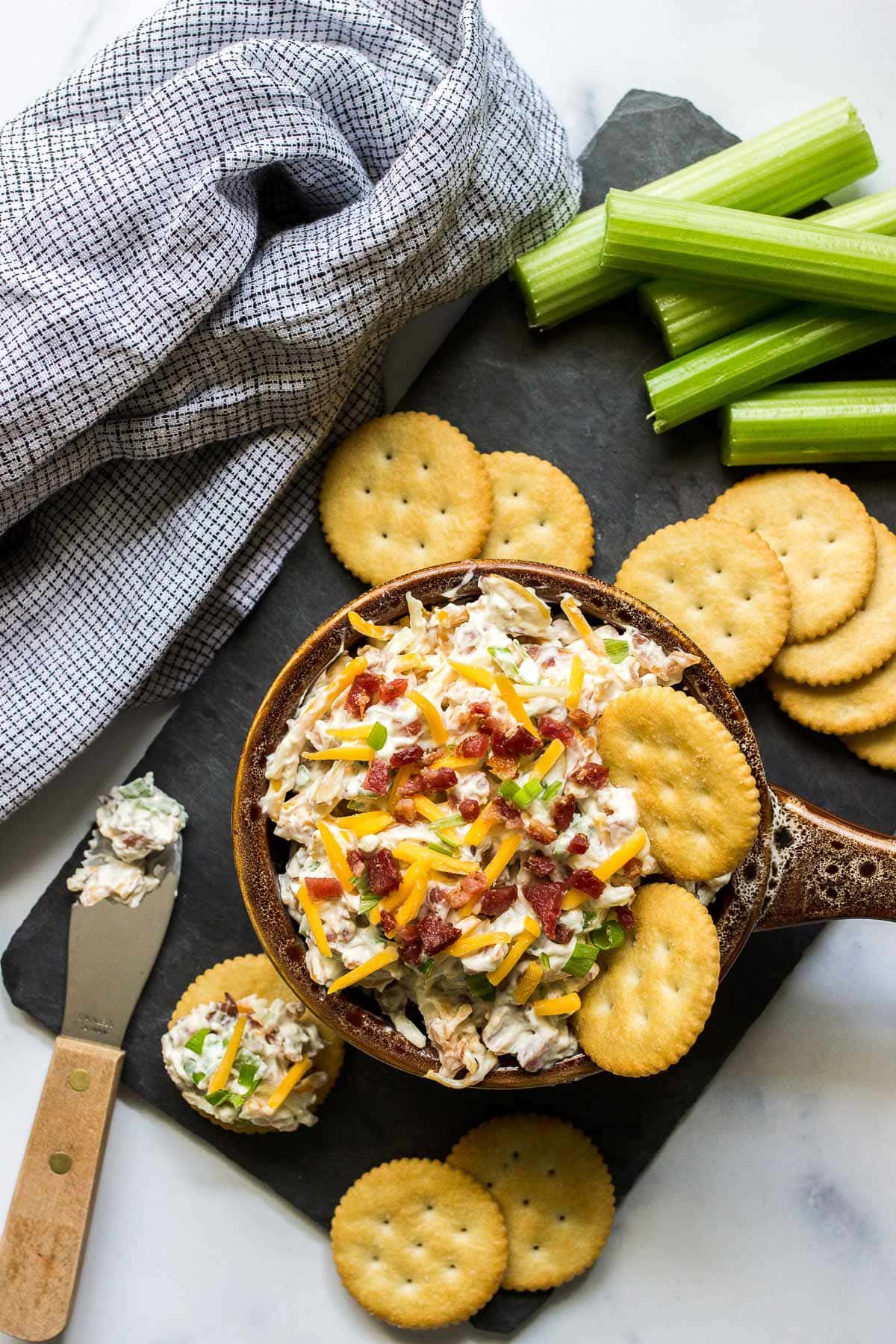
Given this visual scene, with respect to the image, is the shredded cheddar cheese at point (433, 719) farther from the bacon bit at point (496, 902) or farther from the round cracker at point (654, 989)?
the round cracker at point (654, 989)

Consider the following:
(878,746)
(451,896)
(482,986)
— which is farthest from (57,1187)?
(878,746)

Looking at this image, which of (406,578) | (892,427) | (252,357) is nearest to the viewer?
(406,578)

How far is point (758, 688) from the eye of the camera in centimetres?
294

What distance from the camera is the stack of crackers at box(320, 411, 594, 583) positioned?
288 cm

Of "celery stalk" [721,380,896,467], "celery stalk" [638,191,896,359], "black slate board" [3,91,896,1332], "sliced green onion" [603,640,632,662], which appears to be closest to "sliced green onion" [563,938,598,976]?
"sliced green onion" [603,640,632,662]

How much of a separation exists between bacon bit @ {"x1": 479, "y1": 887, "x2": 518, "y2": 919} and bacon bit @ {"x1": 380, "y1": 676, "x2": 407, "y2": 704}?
1.34 feet

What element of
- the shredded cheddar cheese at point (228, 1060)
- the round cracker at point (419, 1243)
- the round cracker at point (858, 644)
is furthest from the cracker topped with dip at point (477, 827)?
the round cracker at point (419, 1243)

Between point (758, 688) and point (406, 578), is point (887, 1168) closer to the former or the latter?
point (758, 688)

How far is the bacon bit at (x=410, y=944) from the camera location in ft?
6.83

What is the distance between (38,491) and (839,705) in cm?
201

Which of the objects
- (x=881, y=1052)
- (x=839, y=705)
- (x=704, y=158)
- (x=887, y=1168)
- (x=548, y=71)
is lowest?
(x=887, y=1168)

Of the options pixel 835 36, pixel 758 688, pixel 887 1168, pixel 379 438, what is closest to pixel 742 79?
pixel 835 36

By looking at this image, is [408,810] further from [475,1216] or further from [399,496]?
[475,1216]

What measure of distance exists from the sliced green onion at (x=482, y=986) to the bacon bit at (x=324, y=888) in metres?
0.30
